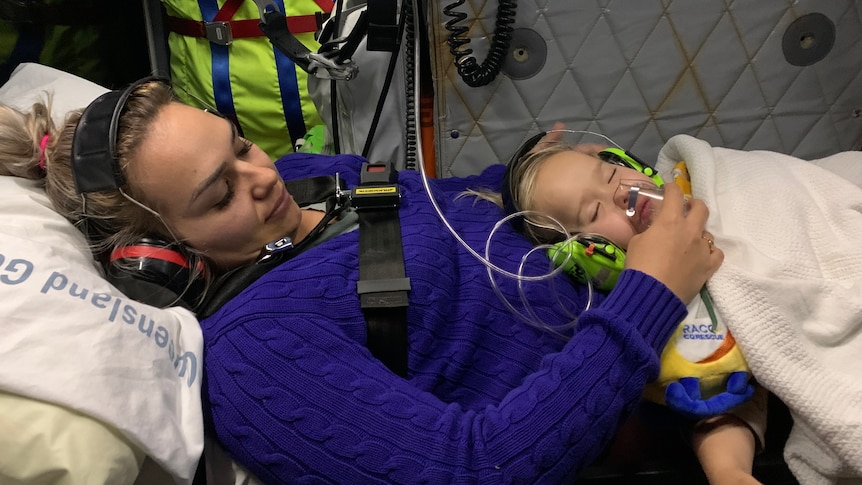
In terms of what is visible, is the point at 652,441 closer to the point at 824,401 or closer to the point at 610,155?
the point at 824,401

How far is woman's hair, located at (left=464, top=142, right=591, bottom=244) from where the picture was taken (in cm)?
133

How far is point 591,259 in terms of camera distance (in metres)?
1.20

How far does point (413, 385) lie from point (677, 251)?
0.51m

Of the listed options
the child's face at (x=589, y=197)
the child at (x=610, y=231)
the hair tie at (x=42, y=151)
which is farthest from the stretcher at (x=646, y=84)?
the hair tie at (x=42, y=151)

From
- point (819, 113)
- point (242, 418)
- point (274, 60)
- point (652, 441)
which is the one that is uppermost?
point (819, 113)

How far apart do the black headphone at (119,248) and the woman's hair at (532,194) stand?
0.68m

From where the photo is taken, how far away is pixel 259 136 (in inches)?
73.7

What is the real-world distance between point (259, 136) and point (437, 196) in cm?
78

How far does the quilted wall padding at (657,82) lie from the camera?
1.50 metres

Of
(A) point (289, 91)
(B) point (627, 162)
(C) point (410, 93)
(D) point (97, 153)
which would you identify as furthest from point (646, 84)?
(D) point (97, 153)

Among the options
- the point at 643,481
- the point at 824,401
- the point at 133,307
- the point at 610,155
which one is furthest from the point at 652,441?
the point at 133,307

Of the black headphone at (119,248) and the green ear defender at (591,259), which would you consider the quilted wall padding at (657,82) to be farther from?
the black headphone at (119,248)

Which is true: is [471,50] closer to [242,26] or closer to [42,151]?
[242,26]

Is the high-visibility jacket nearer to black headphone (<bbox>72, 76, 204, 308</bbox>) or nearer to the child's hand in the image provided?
black headphone (<bbox>72, 76, 204, 308</bbox>)
